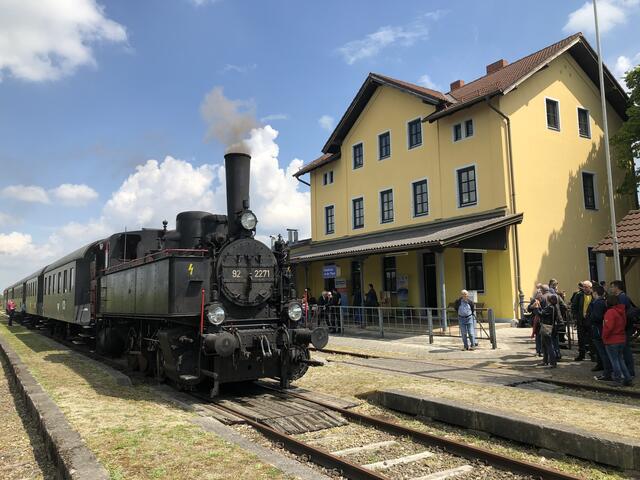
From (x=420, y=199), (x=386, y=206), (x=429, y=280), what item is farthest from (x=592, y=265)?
(x=386, y=206)

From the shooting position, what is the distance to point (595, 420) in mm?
5707

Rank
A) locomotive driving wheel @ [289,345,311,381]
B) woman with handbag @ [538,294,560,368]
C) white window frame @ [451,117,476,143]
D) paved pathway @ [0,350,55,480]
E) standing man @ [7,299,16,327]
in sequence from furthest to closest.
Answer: standing man @ [7,299,16,327] → white window frame @ [451,117,476,143] → woman with handbag @ [538,294,560,368] → locomotive driving wheel @ [289,345,311,381] → paved pathway @ [0,350,55,480]

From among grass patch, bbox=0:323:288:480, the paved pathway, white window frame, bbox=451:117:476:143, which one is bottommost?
the paved pathway

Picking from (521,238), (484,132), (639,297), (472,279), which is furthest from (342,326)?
(639,297)

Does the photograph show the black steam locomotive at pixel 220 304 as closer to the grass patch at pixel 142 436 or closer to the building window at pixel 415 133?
the grass patch at pixel 142 436

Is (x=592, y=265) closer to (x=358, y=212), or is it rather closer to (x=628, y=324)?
(x=358, y=212)

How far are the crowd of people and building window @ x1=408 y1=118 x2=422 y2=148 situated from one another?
11637 millimetres

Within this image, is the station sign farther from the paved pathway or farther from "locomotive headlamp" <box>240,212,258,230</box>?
the paved pathway

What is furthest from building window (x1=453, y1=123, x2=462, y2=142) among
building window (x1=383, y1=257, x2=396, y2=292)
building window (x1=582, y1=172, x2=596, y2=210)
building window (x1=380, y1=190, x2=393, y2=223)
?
building window (x1=383, y1=257, x2=396, y2=292)

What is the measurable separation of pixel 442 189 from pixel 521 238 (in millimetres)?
3841

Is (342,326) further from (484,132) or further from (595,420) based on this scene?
(595,420)

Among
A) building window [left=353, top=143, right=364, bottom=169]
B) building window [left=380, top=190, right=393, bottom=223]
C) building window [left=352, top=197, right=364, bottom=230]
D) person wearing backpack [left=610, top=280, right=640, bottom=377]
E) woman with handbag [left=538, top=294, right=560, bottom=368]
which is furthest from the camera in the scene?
building window [left=353, top=143, right=364, bottom=169]

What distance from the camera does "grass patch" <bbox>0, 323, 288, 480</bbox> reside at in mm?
4375

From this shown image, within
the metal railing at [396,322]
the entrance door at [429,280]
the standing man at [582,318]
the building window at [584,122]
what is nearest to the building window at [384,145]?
the entrance door at [429,280]
